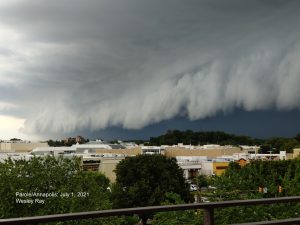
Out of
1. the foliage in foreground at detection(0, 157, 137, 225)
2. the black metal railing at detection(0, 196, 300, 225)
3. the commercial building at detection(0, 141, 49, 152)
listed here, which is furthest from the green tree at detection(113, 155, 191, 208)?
the commercial building at detection(0, 141, 49, 152)

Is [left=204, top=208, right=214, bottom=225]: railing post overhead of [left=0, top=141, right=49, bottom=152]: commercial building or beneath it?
beneath

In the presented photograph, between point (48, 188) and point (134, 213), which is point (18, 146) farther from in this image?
point (134, 213)

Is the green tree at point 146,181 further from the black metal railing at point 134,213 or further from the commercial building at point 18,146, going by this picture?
the commercial building at point 18,146

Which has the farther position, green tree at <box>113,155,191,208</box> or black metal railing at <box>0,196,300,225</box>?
green tree at <box>113,155,191,208</box>

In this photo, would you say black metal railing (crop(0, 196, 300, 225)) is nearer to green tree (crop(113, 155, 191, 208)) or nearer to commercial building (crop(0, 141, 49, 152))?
green tree (crop(113, 155, 191, 208))

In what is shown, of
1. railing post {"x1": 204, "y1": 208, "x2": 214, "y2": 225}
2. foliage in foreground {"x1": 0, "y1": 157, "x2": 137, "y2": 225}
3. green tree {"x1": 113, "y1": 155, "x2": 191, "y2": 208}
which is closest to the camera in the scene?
railing post {"x1": 204, "y1": 208, "x2": 214, "y2": 225}

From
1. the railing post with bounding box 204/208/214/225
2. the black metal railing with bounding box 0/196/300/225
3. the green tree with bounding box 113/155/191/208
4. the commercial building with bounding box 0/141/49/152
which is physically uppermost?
the commercial building with bounding box 0/141/49/152

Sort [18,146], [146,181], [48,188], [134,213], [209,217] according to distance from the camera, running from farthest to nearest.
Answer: [18,146]
[146,181]
[48,188]
[209,217]
[134,213]

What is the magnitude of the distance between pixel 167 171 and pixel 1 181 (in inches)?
1034

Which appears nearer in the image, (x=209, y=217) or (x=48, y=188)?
(x=209, y=217)

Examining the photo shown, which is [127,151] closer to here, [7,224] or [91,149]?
[91,149]

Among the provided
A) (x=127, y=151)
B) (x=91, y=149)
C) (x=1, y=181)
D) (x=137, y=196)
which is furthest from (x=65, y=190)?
(x=91, y=149)

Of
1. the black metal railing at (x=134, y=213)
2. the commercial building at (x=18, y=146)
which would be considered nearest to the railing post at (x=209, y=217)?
the black metal railing at (x=134, y=213)

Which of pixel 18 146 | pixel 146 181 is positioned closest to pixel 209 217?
pixel 146 181
